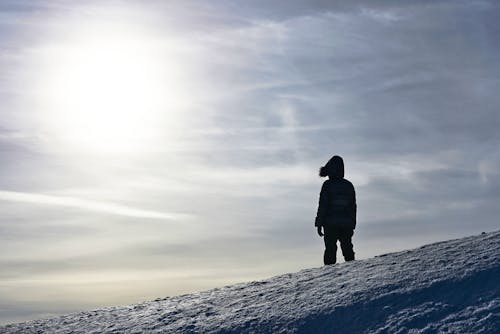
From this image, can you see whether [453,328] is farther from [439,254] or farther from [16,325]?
[16,325]

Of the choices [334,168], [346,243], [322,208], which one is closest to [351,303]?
[322,208]

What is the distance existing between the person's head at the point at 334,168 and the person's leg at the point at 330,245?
942 millimetres

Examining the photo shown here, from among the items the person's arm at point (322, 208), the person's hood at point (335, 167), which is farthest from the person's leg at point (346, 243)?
the person's hood at point (335, 167)

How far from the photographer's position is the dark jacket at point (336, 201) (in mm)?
12430

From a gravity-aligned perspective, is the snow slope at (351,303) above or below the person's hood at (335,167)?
below

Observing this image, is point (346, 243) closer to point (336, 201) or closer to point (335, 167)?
point (336, 201)

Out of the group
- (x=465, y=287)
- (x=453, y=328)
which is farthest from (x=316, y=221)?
(x=453, y=328)

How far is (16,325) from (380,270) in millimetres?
5498

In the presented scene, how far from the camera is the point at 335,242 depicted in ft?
41.2

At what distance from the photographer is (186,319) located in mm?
8953

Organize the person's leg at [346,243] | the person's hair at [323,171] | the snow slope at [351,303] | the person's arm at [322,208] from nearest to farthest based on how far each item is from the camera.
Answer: the snow slope at [351,303]
the person's arm at [322,208]
the person's leg at [346,243]
the person's hair at [323,171]

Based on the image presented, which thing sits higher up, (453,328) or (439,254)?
(439,254)

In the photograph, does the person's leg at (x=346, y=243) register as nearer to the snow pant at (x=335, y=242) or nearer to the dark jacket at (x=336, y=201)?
the snow pant at (x=335, y=242)

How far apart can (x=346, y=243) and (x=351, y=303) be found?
469 cm
